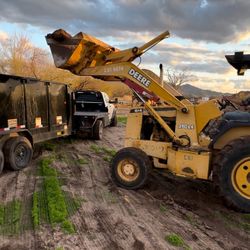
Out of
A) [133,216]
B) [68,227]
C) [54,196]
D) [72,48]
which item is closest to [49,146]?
[72,48]

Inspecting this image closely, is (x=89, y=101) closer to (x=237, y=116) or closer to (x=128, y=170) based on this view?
(x=128, y=170)

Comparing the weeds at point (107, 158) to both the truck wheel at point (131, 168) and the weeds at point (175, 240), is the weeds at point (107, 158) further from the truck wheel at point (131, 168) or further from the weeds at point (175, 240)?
the weeds at point (175, 240)

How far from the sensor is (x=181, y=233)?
16.8 feet

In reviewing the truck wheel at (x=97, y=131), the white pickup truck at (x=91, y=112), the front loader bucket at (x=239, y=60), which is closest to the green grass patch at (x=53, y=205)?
the front loader bucket at (x=239, y=60)

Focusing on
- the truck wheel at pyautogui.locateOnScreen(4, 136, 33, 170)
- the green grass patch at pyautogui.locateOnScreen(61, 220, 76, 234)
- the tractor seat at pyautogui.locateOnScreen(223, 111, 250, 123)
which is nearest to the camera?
the green grass patch at pyautogui.locateOnScreen(61, 220, 76, 234)

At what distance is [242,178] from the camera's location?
5.89 metres

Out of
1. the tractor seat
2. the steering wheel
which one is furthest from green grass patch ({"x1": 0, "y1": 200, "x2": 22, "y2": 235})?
the steering wheel

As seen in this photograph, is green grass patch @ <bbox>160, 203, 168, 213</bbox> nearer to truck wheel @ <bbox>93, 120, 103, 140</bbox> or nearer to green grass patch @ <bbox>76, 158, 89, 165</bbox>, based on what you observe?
green grass patch @ <bbox>76, 158, 89, 165</bbox>

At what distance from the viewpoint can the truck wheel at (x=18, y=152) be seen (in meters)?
8.56

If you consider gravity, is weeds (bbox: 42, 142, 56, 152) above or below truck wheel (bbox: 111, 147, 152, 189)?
below

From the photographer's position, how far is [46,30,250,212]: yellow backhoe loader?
644cm

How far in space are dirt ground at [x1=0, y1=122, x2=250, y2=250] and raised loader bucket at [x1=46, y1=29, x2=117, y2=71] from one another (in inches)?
95.5

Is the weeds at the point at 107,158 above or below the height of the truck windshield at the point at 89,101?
below

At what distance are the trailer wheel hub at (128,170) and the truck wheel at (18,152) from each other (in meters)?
2.85
